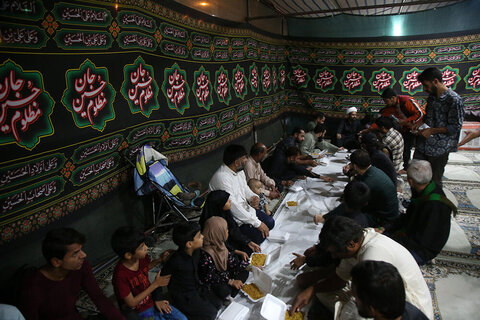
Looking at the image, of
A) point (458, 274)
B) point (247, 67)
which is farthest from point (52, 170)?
point (247, 67)

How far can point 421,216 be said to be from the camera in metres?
2.26

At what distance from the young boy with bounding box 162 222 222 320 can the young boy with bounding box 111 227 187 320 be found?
78 mm

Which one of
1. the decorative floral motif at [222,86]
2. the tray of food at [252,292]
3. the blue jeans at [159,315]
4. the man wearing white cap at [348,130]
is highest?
the decorative floral motif at [222,86]

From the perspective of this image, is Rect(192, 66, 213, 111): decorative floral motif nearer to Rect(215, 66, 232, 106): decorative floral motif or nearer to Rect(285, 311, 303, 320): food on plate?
Rect(215, 66, 232, 106): decorative floral motif

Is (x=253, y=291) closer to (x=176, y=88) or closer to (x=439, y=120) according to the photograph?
(x=176, y=88)

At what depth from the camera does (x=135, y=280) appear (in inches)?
74.2

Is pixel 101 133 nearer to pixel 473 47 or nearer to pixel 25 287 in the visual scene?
pixel 25 287

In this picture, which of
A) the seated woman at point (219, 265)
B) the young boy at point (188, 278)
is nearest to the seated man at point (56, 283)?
the young boy at point (188, 278)

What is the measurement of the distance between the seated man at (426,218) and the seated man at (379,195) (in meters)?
0.37

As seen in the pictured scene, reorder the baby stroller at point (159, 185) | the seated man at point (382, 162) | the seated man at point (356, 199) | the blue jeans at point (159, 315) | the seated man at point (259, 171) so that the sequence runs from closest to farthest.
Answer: the blue jeans at point (159, 315)
the seated man at point (356, 199)
the baby stroller at point (159, 185)
the seated man at point (382, 162)
the seated man at point (259, 171)

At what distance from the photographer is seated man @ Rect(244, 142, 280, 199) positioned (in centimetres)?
376

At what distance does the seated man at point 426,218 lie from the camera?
7.21 feet

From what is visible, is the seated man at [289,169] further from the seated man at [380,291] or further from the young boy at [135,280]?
the seated man at [380,291]

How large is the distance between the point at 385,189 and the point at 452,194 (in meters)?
2.18
